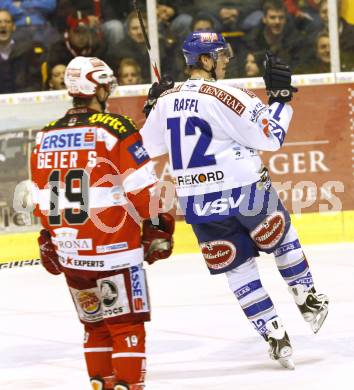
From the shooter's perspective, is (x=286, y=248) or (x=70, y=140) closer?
(x=70, y=140)

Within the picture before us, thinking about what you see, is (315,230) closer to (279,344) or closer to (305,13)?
(305,13)

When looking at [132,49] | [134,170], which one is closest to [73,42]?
[132,49]

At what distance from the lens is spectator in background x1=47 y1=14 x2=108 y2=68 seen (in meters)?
9.12

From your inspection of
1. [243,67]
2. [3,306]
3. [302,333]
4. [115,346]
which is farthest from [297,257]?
[243,67]

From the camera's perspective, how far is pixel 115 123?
446 centimetres

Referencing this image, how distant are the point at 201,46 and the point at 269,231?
90 centimetres

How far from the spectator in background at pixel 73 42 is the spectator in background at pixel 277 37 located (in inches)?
46.9

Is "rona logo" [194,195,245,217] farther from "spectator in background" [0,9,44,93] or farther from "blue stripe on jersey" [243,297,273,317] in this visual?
"spectator in background" [0,9,44,93]

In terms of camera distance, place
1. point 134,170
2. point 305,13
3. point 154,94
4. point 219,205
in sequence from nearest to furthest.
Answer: point 134,170
point 219,205
point 154,94
point 305,13

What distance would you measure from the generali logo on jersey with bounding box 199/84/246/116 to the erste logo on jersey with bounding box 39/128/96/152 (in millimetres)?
1035

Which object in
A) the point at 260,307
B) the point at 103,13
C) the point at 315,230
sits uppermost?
the point at 103,13

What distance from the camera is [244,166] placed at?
5457 mm

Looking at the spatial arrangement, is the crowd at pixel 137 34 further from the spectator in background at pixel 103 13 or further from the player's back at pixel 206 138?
the player's back at pixel 206 138

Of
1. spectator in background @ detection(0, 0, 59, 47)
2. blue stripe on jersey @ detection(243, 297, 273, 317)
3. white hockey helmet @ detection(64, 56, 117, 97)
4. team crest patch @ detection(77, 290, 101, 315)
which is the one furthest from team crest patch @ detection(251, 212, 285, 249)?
spectator in background @ detection(0, 0, 59, 47)
